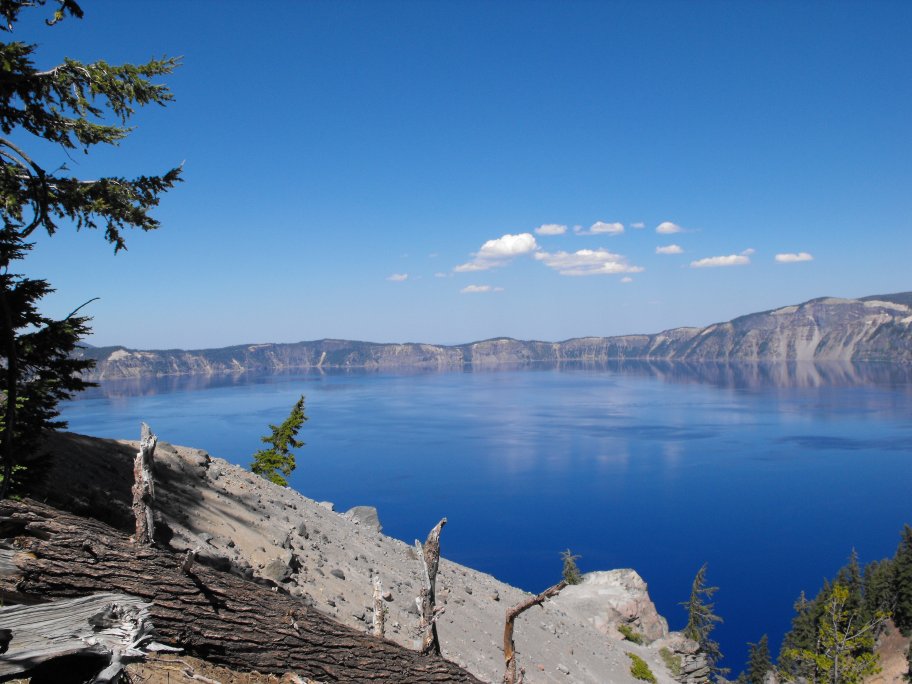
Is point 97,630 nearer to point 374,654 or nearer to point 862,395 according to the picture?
point 374,654

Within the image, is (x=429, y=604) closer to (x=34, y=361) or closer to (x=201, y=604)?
(x=201, y=604)

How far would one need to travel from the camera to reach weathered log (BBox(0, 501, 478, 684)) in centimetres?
412

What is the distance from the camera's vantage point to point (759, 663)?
4597 cm

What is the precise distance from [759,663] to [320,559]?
143 feet

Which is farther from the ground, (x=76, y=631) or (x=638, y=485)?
(x=76, y=631)

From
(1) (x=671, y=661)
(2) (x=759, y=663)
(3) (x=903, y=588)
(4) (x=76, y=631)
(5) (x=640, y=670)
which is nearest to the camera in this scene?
(4) (x=76, y=631)

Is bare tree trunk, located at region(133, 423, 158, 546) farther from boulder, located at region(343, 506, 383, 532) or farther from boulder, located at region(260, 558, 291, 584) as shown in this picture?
boulder, located at region(343, 506, 383, 532)

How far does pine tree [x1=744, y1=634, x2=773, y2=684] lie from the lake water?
7.49 feet

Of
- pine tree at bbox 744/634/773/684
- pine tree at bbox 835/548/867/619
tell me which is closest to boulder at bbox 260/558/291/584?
pine tree at bbox 744/634/773/684

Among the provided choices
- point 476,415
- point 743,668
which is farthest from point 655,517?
point 476,415

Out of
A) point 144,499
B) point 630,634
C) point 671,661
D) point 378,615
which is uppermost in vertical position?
point 144,499

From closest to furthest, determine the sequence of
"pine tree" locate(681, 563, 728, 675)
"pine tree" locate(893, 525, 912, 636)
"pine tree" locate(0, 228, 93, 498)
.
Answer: "pine tree" locate(0, 228, 93, 498) < "pine tree" locate(681, 563, 728, 675) < "pine tree" locate(893, 525, 912, 636)

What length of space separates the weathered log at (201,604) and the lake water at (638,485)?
52.9m

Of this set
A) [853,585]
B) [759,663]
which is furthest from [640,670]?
[853,585]
